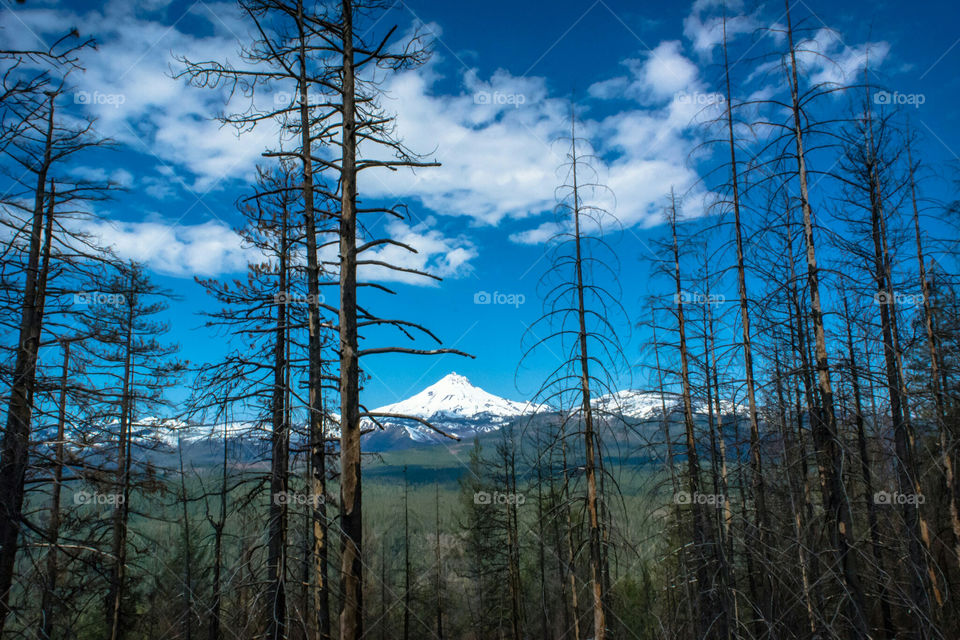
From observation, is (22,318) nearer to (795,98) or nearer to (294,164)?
(294,164)

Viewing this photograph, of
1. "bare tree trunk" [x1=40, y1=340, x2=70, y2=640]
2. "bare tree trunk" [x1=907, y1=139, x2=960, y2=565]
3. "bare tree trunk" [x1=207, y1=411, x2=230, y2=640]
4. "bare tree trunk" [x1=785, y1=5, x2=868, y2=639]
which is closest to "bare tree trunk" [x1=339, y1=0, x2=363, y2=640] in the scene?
"bare tree trunk" [x1=207, y1=411, x2=230, y2=640]

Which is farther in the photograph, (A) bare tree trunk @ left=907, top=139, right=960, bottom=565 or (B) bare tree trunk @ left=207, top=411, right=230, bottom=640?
(A) bare tree trunk @ left=907, top=139, right=960, bottom=565

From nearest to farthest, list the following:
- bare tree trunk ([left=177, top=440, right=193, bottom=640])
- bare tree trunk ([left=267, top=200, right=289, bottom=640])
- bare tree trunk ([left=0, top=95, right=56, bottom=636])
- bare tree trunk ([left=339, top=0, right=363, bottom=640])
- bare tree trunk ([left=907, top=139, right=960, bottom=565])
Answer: bare tree trunk ([left=339, top=0, right=363, bottom=640]) < bare tree trunk ([left=177, top=440, right=193, bottom=640]) < bare tree trunk ([left=0, top=95, right=56, bottom=636]) < bare tree trunk ([left=267, top=200, right=289, bottom=640]) < bare tree trunk ([left=907, top=139, right=960, bottom=565])

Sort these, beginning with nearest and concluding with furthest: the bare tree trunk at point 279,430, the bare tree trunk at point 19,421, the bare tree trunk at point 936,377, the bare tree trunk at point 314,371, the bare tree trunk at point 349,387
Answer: the bare tree trunk at point 349,387, the bare tree trunk at point 19,421, the bare tree trunk at point 314,371, the bare tree trunk at point 279,430, the bare tree trunk at point 936,377

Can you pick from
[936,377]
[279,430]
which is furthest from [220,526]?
[936,377]

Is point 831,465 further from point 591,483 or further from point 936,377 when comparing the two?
point 936,377

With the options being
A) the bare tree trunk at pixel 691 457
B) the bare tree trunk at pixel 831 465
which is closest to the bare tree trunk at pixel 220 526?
the bare tree trunk at pixel 831 465

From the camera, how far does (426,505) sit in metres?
120

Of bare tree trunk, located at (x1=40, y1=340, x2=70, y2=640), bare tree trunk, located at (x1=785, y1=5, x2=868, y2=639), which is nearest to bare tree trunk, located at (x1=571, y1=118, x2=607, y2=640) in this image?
bare tree trunk, located at (x1=785, y1=5, x2=868, y2=639)

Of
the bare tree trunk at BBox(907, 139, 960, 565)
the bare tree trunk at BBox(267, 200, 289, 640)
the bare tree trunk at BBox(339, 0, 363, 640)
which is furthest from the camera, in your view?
the bare tree trunk at BBox(907, 139, 960, 565)

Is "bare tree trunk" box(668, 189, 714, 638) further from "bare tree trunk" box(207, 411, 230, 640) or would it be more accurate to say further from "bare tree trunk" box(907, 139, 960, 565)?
"bare tree trunk" box(207, 411, 230, 640)

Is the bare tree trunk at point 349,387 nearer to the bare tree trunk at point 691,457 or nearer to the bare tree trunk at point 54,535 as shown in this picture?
the bare tree trunk at point 54,535

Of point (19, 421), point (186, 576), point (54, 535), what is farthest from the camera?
point (186, 576)

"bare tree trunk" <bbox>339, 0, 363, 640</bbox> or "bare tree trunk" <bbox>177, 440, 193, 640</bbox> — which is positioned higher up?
"bare tree trunk" <bbox>339, 0, 363, 640</bbox>
